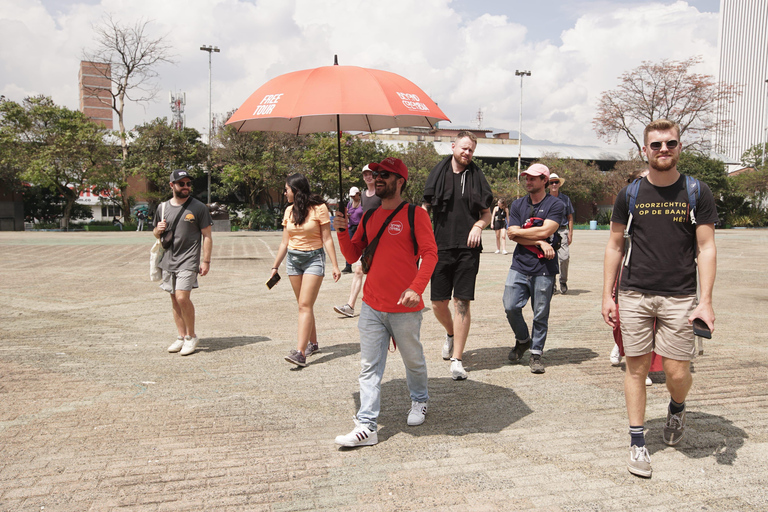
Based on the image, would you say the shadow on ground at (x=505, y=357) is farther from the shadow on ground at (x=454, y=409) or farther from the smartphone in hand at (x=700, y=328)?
the smartphone in hand at (x=700, y=328)

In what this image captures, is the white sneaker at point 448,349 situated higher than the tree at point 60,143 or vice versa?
the tree at point 60,143

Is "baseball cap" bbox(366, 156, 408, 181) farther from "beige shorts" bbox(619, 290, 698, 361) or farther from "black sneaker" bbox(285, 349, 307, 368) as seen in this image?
"black sneaker" bbox(285, 349, 307, 368)

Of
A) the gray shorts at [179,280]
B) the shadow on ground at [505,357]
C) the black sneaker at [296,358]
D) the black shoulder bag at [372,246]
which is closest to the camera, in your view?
the black shoulder bag at [372,246]

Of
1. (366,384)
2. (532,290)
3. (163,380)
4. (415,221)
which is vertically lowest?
(163,380)

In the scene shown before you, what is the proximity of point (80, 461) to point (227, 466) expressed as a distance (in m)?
0.89

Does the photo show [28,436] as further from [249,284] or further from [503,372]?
[249,284]

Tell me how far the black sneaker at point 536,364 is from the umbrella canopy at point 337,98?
90.8 inches

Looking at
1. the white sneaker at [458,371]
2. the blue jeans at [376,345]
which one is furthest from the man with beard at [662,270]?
the white sneaker at [458,371]

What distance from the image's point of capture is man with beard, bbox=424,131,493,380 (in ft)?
17.6

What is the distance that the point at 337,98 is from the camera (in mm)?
4203

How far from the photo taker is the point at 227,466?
11.8 feet

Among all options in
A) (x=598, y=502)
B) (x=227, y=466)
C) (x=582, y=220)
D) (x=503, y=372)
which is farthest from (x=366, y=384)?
(x=582, y=220)

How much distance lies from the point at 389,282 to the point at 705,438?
2289 millimetres

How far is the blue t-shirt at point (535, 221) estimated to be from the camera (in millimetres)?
5621
